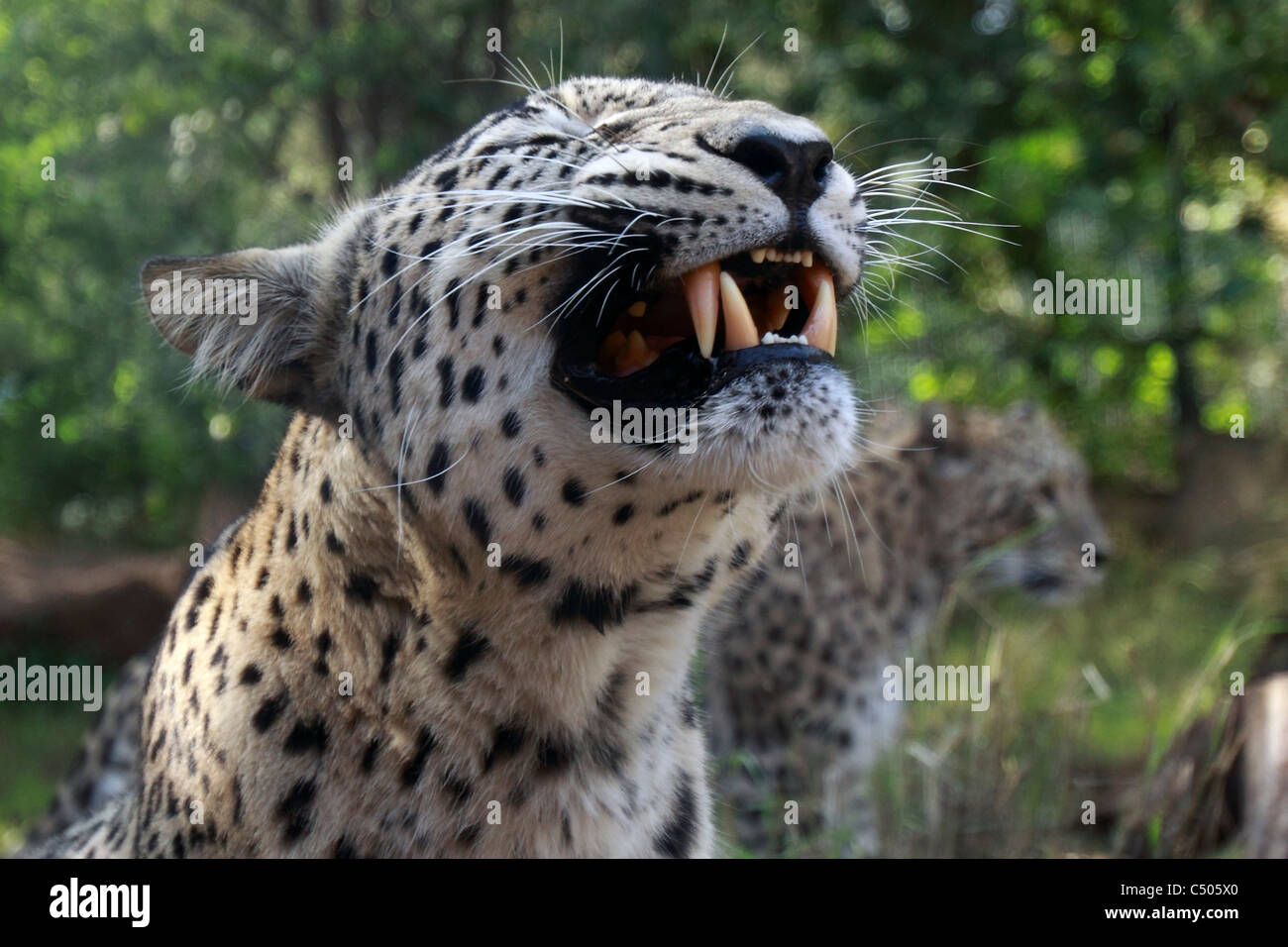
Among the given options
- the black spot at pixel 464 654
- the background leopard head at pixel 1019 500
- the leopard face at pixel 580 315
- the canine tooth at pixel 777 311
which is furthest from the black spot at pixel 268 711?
the background leopard head at pixel 1019 500

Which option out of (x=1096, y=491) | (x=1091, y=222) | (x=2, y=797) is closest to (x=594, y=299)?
(x=2, y=797)

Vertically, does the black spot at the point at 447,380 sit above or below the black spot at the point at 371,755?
above

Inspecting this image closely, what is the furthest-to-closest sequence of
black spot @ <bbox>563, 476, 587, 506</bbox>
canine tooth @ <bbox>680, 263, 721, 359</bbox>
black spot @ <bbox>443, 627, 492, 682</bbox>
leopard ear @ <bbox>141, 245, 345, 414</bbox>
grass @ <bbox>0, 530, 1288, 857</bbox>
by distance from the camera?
grass @ <bbox>0, 530, 1288, 857</bbox>, leopard ear @ <bbox>141, 245, 345, 414</bbox>, black spot @ <bbox>443, 627, 492, 682</bbox>, black spot @ <bbox>563, 476, 587, 506</bbox>, canine tooth @ <bbox>680, 263, 721, 359</bbox>

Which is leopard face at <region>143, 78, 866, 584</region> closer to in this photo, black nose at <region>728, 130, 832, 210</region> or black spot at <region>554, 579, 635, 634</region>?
black nose at <region>728, 130, 832, 210</region>

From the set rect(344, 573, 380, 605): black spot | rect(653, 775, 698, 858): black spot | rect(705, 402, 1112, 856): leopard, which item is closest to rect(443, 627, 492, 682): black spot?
rect(344, 573, 380, 605): black spot

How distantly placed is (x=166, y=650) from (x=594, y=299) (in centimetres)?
163

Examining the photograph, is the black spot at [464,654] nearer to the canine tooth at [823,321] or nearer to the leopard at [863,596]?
the canine tooth at [823,321]

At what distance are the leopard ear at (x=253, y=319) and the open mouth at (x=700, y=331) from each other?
2.43ft

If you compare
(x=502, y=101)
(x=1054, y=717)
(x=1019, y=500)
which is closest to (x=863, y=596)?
(x=1054, y=717)

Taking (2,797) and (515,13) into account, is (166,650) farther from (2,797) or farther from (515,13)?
(515,13)

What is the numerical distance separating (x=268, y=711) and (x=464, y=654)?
488 mm

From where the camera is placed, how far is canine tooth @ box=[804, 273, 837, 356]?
275 centimetres

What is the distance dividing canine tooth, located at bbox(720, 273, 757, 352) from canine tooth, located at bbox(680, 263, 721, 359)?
2cm

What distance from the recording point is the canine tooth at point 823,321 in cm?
275
